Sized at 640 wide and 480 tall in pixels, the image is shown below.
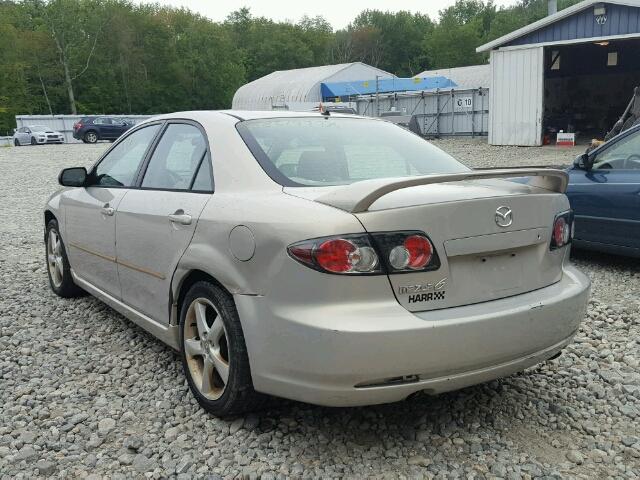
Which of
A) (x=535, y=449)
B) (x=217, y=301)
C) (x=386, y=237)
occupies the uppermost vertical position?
(x=386, y=237)

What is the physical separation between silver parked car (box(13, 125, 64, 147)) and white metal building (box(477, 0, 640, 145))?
27.1 metres

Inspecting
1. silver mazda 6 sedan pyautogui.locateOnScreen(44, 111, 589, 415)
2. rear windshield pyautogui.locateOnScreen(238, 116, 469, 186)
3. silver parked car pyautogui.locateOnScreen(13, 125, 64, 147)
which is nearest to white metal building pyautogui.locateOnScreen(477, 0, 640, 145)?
rear windshield pyautogui.locateOnScreen(238, 116, 469, 186)

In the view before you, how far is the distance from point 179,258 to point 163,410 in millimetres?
812

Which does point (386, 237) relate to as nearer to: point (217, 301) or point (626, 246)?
point (217, 301)

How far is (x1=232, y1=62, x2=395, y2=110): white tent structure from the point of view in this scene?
45.2m

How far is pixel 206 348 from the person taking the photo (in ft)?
10.1

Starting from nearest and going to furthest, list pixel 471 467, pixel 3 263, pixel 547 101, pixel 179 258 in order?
pixel 471 467 → pixel 179 258 → pixel 3 263 → pixel 547 101

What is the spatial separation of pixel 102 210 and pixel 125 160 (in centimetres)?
39

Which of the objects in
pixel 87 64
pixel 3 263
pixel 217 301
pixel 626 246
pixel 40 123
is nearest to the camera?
pixel 217 301

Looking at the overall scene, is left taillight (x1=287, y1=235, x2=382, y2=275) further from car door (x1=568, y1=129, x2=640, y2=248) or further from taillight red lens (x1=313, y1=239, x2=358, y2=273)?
car door (x1=568, y1=129, x2=640, y2=248)

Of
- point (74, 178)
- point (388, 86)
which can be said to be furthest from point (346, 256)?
point (388, 86)

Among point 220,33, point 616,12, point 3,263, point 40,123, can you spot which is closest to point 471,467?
point 3,263

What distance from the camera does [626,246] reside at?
569 cm

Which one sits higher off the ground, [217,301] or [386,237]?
[386,237]
